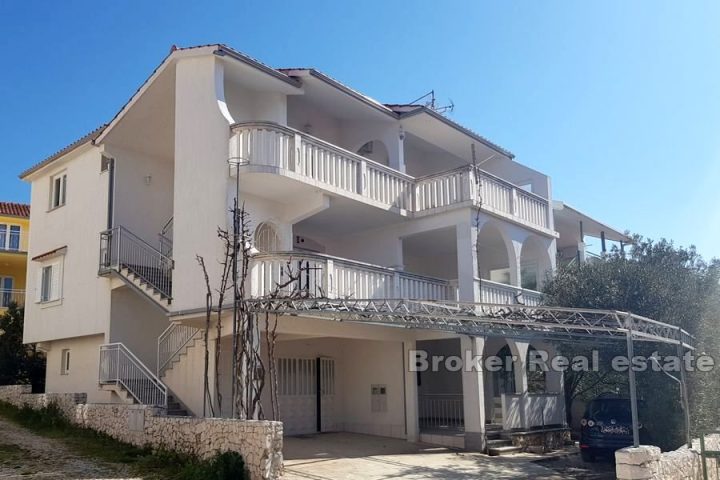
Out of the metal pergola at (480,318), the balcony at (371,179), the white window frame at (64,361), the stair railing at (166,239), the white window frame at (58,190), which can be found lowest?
the white window frame at (64,361)

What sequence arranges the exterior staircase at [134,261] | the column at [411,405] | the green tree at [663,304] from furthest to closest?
the column at [411,405], the exterior staircase at [134,261], the green tree at [663,304]

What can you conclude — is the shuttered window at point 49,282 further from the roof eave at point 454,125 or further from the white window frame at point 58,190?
the roof eave at point 454,125

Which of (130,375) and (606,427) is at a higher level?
(130,375)

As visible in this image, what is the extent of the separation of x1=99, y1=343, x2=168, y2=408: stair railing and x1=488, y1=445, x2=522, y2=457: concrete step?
7.69 m

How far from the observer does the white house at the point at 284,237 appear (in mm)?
15148

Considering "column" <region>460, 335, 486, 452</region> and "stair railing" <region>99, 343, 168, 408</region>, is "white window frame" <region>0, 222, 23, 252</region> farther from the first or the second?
"column" <region>460, 335, 486, 452</region>

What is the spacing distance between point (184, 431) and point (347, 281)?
473 centimetres

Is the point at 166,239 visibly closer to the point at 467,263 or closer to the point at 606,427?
the point at 467,263

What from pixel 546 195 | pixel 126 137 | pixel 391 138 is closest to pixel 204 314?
pixel 126 137

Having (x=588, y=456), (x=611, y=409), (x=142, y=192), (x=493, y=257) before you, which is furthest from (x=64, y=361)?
(x=611, y=409)

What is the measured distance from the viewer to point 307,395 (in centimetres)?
1833

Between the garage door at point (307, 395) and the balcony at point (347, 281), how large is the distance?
348 centimetres

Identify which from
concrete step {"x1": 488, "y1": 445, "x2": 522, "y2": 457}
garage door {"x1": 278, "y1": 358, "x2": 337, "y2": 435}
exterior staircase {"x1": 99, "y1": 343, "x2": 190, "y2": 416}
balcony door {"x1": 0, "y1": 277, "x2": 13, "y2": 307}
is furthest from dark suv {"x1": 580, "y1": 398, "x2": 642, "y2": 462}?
balcony door {"x1": 0, "y1": 277, "x2": 13, "y2": 307}

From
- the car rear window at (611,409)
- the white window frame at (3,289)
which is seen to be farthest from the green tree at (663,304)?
the white window frame at (3,289)
